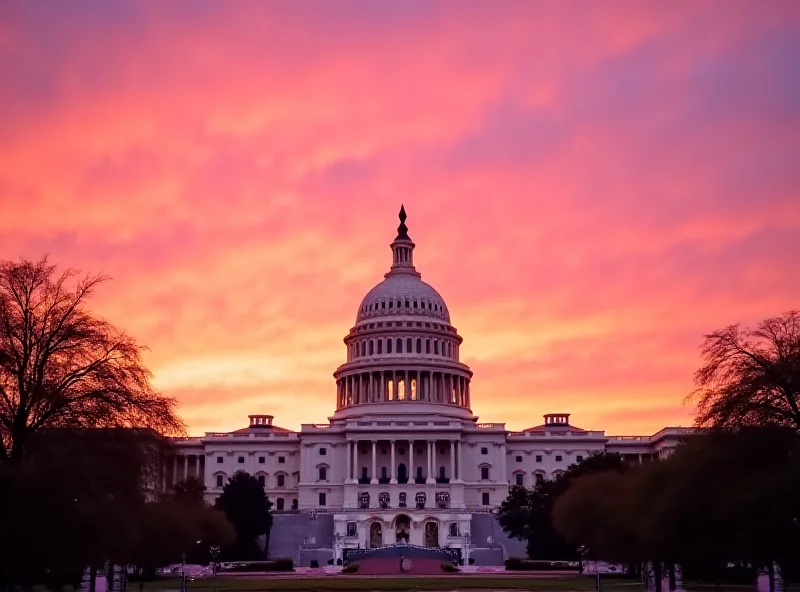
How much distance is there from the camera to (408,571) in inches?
4230

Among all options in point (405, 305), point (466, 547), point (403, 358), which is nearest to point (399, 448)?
point (403, 358)

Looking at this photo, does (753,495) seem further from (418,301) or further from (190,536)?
(418,301)

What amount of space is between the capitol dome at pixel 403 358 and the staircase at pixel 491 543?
27.4m

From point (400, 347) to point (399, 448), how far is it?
18062mm

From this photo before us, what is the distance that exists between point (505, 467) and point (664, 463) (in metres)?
96.4

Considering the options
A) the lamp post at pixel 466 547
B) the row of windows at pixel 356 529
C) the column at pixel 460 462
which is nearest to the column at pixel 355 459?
the column at pixel 460 462

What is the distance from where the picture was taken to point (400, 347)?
169250 millimetres

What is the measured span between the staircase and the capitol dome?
2739cm

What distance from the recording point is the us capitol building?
14088cm

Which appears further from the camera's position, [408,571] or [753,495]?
[408,571]

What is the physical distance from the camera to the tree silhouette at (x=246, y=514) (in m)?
122

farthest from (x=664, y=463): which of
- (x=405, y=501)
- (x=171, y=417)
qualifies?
(x=405, y=501)

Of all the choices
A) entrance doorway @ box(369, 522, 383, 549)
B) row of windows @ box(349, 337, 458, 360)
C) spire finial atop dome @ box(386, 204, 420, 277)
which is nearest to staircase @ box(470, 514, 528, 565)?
entrance doorway @ box(369, 522, 383, 549)

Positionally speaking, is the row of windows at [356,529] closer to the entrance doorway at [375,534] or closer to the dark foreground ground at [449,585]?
the entrance doorway at [375,534]
